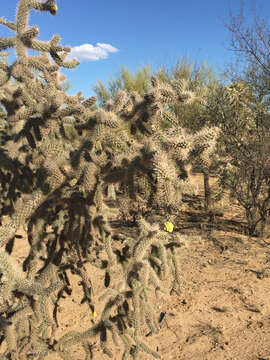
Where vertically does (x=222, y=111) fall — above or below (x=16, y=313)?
above

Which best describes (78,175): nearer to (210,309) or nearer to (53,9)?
(53,9)

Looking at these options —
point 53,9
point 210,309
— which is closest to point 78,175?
point 53,9

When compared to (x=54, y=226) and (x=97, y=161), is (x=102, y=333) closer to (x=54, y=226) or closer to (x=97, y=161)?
(x=54, y=226)

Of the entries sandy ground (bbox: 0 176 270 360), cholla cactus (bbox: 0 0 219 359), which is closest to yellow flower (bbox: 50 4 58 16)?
cholla cactus (bbox: 0 0 219 359)

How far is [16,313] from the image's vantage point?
1.73 m

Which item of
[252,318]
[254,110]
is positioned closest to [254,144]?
[254,110]

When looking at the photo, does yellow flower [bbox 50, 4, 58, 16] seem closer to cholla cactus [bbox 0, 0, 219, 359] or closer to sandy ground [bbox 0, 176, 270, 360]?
cholla cactus [bbox 0, 0, 219, 359]

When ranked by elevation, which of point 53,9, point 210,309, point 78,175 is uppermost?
point 53,9

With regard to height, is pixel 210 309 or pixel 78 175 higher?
pixel 78 175

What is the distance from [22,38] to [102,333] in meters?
1.95

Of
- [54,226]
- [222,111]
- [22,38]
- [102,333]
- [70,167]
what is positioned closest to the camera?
[70,167]

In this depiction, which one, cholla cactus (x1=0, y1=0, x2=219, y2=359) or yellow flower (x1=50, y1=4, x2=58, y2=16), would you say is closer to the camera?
cholla cactus (x1=0, y1=0, x2=219, y2=359)

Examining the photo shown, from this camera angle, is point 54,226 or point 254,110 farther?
point 254,110

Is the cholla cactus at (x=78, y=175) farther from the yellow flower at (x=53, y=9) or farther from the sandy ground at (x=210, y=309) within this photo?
the sandy ground at (x=210, y=309)
